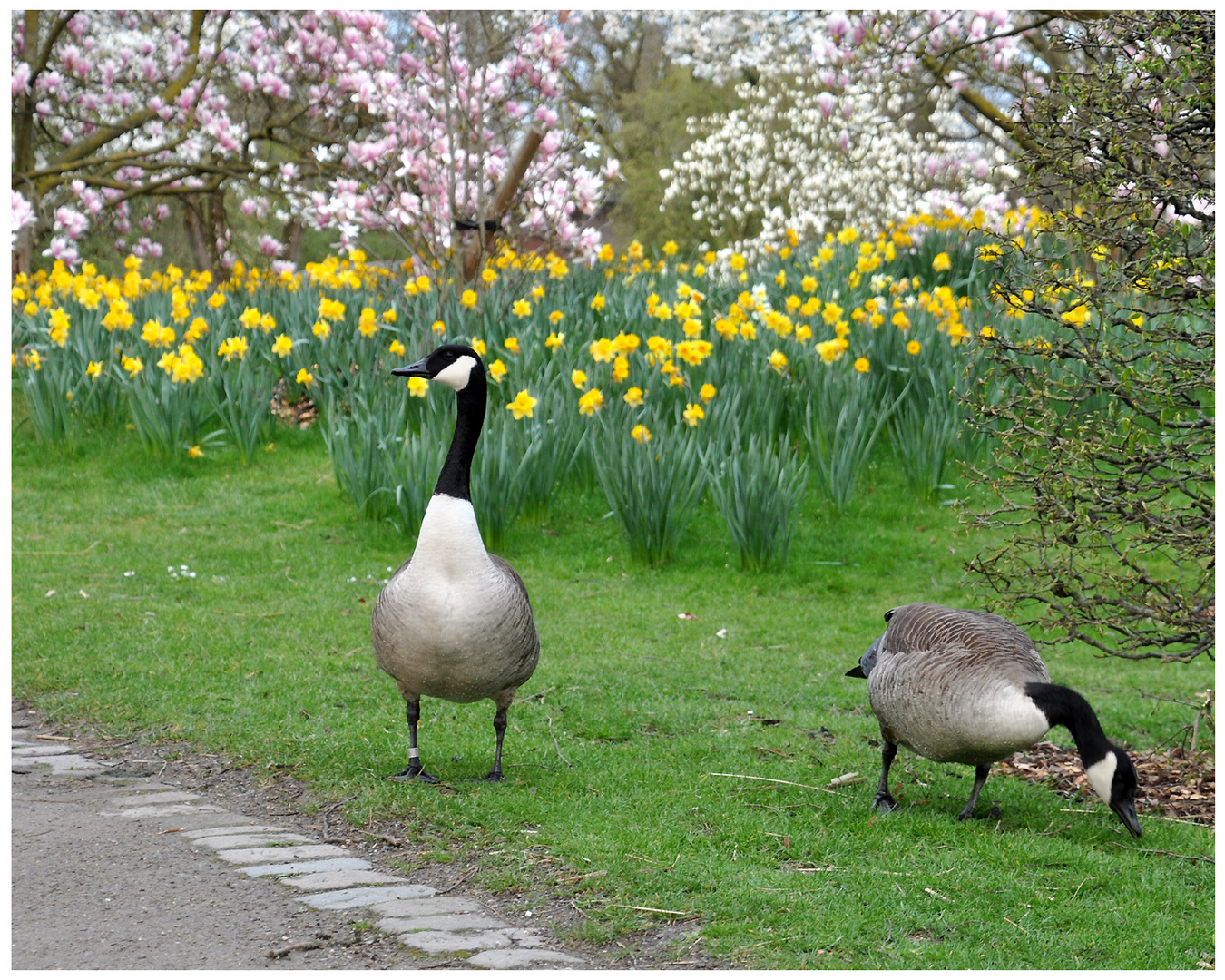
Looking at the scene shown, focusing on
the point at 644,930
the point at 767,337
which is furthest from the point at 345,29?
the point at 644,930

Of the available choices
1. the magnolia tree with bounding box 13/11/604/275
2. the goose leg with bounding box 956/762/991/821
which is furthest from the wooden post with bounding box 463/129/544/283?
the goose leg with bounding box 956/762/991/821

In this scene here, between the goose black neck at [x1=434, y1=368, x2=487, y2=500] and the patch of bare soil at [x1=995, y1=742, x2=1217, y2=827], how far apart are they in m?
2.86

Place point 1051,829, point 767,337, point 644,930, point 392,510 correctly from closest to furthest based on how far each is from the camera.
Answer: point 644,930, point 1051,829, point 392,510, point 767,337

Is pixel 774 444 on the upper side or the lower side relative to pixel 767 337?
lower

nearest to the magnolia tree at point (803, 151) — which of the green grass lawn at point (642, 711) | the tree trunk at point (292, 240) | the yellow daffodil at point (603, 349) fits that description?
the tree trunk at point (292, 240)

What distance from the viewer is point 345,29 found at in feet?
44.2

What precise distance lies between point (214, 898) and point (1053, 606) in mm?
3423

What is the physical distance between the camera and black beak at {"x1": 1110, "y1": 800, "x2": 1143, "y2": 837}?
13.7 feet

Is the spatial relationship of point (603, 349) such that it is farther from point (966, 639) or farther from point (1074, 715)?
point (1074, 715)

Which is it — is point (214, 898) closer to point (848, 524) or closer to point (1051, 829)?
point (1051, 829)

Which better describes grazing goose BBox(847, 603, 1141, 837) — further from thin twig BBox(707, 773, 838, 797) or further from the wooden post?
the wooden post

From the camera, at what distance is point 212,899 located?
384cm

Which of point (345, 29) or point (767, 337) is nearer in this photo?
point (767, 337)

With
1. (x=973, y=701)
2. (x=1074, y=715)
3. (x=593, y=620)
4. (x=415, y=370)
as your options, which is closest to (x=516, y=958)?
(x=973, y=701)
